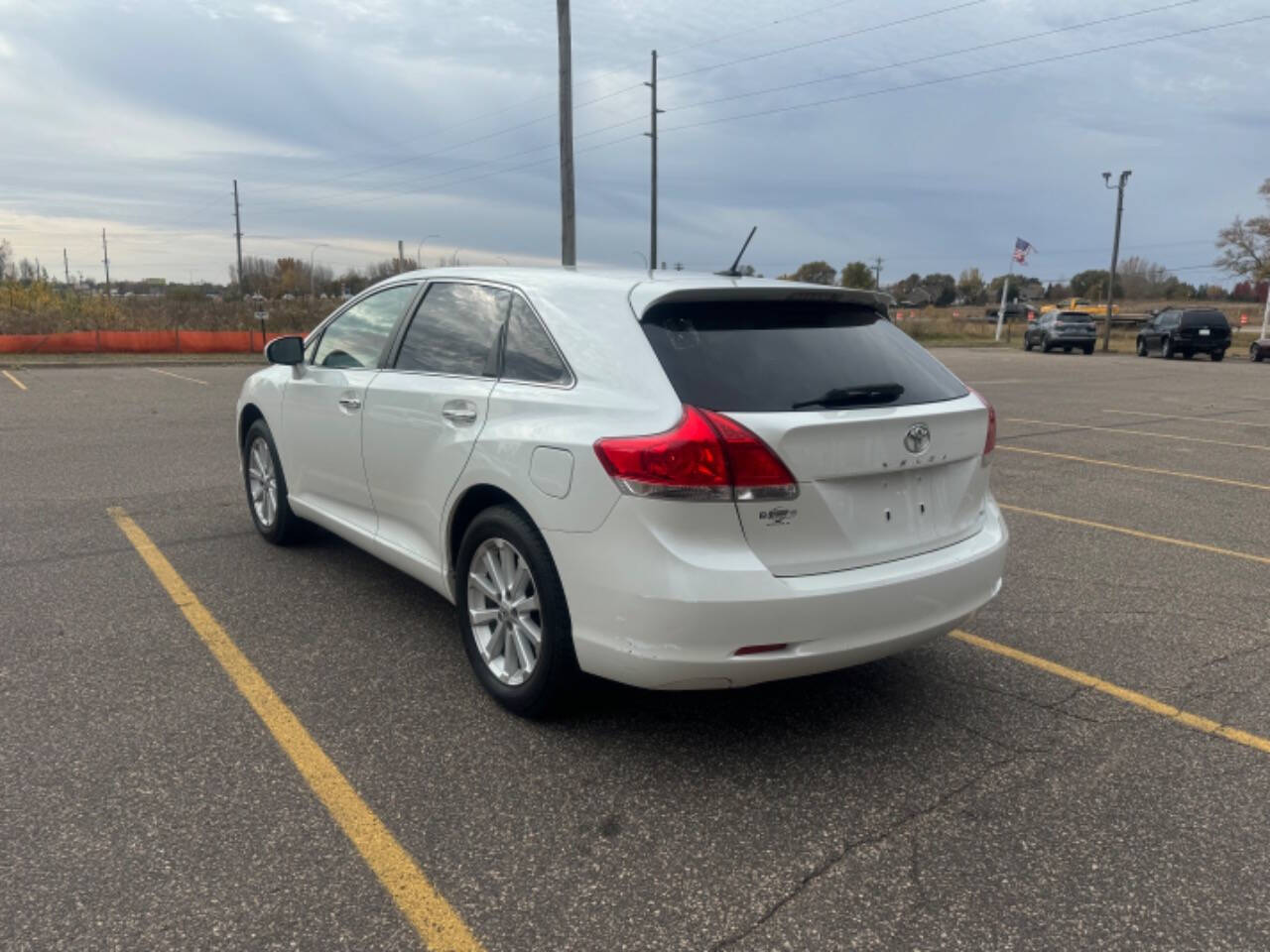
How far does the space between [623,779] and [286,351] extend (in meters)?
3.22

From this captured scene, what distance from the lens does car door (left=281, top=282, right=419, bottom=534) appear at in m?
4.48

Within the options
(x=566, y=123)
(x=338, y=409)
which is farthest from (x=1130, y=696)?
(x=566, y=123)

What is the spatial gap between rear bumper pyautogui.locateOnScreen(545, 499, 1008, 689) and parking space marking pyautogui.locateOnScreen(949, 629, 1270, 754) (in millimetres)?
1306

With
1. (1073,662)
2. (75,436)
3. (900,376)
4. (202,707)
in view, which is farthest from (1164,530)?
(75,436)

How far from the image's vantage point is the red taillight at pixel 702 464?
2818mm

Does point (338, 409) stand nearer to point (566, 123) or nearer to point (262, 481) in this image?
point (262, 481)

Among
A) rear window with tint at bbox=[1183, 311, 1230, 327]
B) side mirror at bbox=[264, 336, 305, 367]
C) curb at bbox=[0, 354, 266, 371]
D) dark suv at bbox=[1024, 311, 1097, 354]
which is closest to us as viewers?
side mirror at bbox=[264, 336, 305, 367]

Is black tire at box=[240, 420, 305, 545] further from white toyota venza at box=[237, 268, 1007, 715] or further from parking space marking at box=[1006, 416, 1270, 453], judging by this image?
parking space marking at box=[1006, 416, 1270, 453]

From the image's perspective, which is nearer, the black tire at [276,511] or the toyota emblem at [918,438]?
the toyota emblem at [918,438]

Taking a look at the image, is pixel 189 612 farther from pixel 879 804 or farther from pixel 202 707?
pixel 879 804

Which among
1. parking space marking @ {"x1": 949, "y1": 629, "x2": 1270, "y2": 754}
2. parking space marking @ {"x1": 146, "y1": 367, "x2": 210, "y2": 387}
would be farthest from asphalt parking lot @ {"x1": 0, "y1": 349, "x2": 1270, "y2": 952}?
parking space marking @ {"x1": 146, "y1": 367, "x2": 210, "y2": 387}

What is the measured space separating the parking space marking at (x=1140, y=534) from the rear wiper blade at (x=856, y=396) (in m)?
4.01

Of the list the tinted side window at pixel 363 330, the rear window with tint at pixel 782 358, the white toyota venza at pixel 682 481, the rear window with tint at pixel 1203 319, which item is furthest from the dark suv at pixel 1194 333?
the tinted side window at pixel 363 330

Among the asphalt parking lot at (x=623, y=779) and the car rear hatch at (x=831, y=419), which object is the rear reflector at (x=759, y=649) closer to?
the car rear hatch at (x=831, y=419)
